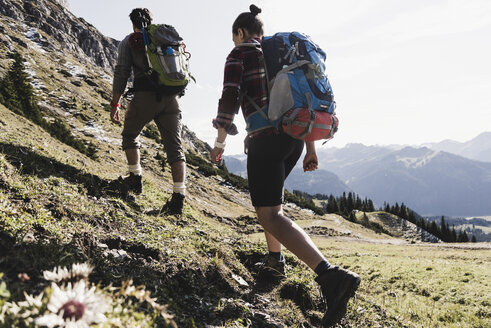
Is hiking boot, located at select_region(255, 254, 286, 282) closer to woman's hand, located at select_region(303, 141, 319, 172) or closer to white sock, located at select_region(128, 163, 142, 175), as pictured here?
woman's hand, located at select_region(303, 141, 319, 172)

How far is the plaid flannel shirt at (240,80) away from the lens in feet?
12.0

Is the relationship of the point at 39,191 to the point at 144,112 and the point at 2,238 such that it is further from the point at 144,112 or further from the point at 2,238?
the point at 144,112

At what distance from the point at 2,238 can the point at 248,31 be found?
357 cm

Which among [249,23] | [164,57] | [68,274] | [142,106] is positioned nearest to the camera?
[68,274]

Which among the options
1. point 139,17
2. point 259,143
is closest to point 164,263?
point 259,143

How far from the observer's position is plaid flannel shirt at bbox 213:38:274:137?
3.64 metres

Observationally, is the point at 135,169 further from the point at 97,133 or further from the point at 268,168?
the point at 97,133

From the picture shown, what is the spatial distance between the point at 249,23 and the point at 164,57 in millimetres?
2170

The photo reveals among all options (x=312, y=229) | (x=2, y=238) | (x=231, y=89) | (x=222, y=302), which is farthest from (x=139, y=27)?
(x=312, y=229)

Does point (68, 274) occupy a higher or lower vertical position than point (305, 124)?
lower

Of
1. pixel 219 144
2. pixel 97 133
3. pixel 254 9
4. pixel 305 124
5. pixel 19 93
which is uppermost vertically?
pixel 254 9

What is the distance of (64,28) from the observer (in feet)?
270

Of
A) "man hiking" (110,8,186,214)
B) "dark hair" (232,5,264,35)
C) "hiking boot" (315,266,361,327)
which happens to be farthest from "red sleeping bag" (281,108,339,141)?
"man hiking" (110,8,186,214)

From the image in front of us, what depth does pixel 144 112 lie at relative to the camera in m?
5.56
